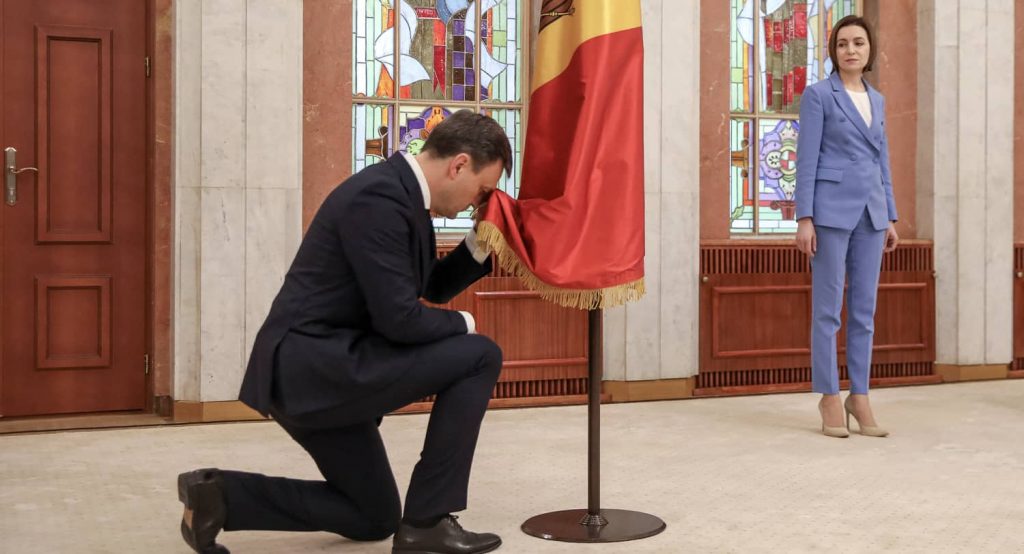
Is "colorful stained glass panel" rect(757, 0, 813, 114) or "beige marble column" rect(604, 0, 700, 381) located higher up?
"colorful stained glass panel" rect(757, 0, 813, 114)

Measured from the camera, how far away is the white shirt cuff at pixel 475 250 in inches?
120

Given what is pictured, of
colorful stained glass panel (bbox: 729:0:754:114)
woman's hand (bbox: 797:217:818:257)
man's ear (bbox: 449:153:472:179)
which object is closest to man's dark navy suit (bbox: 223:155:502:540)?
man's ear (bbox: 449:153:472:179)

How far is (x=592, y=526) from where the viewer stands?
3291 mm

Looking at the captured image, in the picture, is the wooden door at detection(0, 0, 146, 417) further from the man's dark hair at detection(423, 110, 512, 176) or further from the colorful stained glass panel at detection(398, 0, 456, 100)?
the man's dark hair at detection(423, 110, 512, 176)

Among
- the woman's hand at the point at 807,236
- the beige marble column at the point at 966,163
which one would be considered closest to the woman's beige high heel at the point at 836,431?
the woman's hand at the point at 807,236

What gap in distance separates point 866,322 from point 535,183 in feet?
7.31

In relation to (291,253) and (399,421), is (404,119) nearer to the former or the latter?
(291,253)

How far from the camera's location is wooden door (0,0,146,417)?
5184mm

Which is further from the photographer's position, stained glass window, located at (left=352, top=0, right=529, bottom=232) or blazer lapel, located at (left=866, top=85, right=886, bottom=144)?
stained glass window, located at (left=352, top=0, right=529, bottom=232)

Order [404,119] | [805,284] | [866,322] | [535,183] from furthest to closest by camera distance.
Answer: [805,284] → [404,119] → [866,322] → [535,183]

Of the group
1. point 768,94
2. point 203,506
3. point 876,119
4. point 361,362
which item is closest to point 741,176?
point 768,94

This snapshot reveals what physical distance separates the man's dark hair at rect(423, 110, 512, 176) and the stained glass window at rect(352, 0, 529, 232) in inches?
107

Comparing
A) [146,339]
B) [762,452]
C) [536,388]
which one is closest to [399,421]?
[536,388]

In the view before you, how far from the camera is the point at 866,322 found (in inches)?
194
